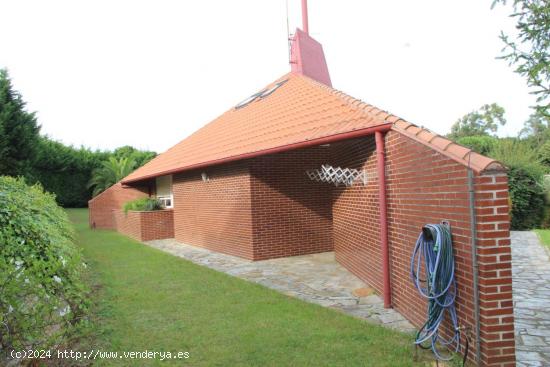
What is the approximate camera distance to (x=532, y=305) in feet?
19.6

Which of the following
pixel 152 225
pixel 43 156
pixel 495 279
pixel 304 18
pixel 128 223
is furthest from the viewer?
pixel 43 156

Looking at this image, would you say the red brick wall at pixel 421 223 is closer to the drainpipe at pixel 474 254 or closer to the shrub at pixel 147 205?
the drainpipe at pixel 474 254

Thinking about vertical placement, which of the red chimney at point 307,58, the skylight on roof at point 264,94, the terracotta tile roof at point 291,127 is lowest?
the terracotta tile roof at point 291,127

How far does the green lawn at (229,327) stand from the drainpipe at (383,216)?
2.71 feet

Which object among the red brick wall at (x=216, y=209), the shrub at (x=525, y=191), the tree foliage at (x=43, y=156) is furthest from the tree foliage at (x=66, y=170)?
the shrub at (x=525, y=191)

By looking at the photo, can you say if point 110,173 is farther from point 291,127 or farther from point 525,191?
point 525,191

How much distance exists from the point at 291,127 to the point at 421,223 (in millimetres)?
4657

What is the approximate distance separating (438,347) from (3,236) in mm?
4544

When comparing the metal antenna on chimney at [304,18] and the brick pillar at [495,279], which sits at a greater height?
the metal antenna on chimney at [304,18]

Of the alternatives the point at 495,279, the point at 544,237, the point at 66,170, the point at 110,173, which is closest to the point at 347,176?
the point at 495,279

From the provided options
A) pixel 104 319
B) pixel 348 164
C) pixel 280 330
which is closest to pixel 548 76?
pixel 348 164

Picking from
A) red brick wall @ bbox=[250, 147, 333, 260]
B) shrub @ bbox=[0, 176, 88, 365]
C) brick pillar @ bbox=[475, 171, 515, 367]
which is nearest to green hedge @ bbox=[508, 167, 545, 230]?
red brick wall @ bbox=[250, 147, 333, 260]

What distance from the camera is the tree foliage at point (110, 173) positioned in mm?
27062

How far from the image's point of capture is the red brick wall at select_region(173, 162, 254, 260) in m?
10.1
